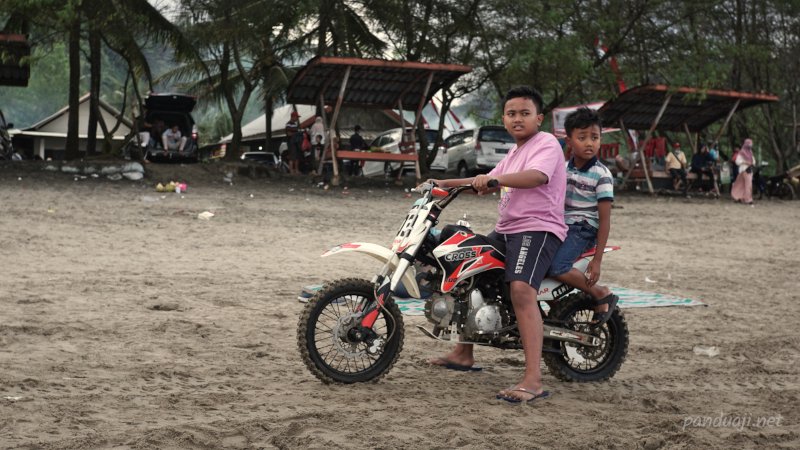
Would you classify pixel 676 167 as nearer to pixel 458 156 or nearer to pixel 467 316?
pixel 458 156

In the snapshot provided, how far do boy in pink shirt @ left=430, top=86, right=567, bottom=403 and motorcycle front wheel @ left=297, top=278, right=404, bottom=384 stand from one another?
628 mm

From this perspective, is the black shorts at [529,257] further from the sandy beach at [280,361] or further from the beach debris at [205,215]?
the beach debris at [205,215]

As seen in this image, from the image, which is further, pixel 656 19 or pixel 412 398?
pixel 656 19

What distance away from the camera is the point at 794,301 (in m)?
8.50

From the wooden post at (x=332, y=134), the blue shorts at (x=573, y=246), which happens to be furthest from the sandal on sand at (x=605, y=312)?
the wooden post at (x=332, y=134)

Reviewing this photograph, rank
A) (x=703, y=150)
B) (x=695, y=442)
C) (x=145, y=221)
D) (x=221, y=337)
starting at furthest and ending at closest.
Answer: (x=703, y=150) → (x=145, y=221) → (x=221, y=337) → (x=695, y=442)

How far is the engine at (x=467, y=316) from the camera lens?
487 centimetres

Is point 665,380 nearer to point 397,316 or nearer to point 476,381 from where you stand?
point 476,381

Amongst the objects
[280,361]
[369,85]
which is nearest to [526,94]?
[280,361]

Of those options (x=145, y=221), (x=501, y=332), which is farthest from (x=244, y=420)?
(x=145, y=221)

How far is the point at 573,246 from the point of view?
5.04 metres

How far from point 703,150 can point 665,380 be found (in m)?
20.4

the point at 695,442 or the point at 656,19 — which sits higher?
the point at 656,19

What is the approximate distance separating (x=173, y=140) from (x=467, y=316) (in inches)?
773
